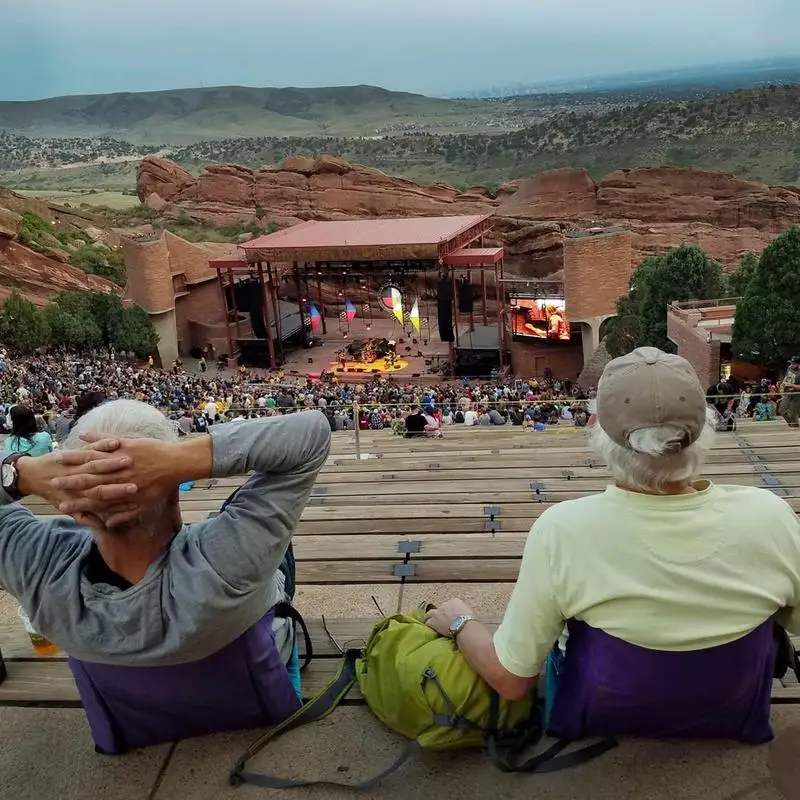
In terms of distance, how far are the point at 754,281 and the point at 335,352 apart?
768 inches

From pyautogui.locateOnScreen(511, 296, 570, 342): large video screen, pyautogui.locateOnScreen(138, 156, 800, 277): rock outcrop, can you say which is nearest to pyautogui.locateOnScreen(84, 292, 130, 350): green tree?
pyautogui.locateOnScreen(511, 296, 570, 342): large video screen

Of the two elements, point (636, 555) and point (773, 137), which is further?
point (773, 137)

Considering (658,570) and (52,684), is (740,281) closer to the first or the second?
(658,570)

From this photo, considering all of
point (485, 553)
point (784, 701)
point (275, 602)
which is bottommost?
point (485, 553)

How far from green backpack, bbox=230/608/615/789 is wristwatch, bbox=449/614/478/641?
37mm

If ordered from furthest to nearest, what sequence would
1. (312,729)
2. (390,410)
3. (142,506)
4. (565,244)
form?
(565,244) < (390,410) < (312,729) < (142,506)

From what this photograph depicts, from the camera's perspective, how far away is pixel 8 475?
5.82 feet

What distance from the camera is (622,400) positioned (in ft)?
5.80

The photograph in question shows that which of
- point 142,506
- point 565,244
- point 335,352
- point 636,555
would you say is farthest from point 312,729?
point 335,352

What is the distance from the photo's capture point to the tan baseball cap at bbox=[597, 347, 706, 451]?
1.74 meters

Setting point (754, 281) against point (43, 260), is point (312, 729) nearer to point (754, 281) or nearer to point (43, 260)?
point (754, 281)

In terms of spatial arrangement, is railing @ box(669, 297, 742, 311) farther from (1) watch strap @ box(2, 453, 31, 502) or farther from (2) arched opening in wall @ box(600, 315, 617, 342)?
(1) watch strap @ box(2, 453, 31, 502)

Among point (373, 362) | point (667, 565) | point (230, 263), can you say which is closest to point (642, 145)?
point (373, 362)

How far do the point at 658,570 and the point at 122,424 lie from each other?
125cm
